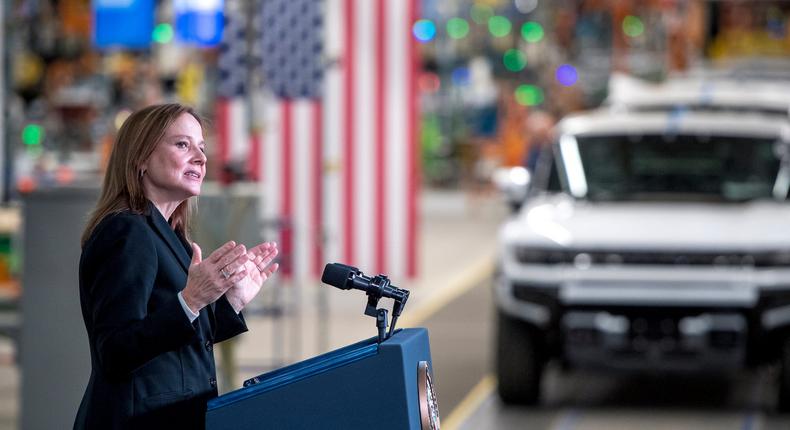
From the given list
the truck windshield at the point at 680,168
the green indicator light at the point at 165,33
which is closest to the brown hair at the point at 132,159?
the truck windshield at the point at 680,168

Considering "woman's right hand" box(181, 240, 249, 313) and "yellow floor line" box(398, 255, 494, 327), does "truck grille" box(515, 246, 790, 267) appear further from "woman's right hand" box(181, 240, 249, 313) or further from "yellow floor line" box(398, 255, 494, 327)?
"woman's right hand" box(181, 240, 249, 313)

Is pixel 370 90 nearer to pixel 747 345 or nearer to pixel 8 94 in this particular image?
pixel 8 94

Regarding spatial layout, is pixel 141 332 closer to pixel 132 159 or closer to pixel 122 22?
pixel 132 159

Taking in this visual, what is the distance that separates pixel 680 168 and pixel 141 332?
8003 mm

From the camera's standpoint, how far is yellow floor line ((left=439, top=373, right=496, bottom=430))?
9.95 metres

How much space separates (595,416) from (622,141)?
198 centimetres

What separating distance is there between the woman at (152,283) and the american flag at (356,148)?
12320 millimetres

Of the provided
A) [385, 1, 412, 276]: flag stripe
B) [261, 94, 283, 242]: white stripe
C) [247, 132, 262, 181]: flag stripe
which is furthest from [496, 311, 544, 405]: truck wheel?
[385, 1, 412, 276]: flag stripe

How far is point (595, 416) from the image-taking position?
10250mm

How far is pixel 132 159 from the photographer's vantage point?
3807mm

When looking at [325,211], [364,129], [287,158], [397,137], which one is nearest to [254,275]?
[325,211]

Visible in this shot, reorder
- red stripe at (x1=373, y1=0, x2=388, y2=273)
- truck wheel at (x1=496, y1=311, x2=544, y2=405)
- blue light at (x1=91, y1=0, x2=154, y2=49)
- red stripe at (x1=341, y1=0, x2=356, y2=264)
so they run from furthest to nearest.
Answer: blue light at (x1=91, y1=0, x2=154, y2=49) < red stripe at (x1=373, y1=0, x2=388, y2=273) < red stripe at (x1=341, y1=0, x2=356, y2=264) < truck wheel at (x1=496, y1=311, x2=544, y2=405)

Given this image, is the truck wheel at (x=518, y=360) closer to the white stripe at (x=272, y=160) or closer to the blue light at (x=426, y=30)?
the white stripe at (x=272, y=160)

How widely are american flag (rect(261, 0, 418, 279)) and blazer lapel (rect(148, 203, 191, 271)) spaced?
12290 mm
